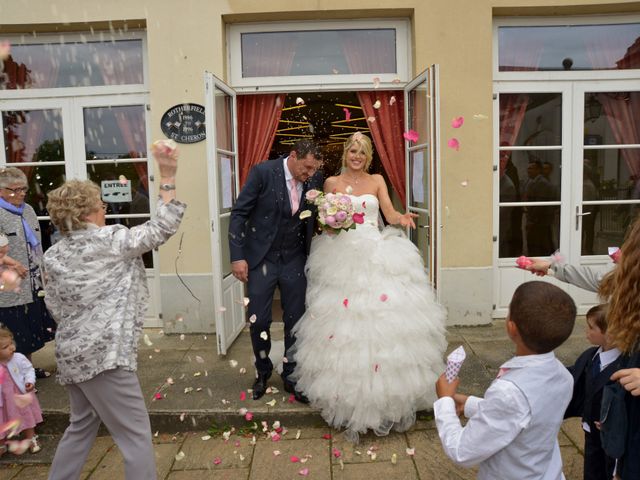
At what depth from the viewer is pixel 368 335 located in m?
3.56

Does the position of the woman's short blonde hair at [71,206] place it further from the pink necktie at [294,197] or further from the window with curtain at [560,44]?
the window with curtain at [560,44]

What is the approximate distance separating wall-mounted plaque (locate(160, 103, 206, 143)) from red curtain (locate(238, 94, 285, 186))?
1.70 ft

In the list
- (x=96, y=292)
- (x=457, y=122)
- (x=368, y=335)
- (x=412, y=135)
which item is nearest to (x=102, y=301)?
(x=96, y=292)

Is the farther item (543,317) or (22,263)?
(22,263)

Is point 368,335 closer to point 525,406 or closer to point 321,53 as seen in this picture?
point 525,406

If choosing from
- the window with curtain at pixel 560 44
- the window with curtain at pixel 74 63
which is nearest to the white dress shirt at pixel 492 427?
the window with curtain at pixel 560 44

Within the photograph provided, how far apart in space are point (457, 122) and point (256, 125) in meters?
2.21

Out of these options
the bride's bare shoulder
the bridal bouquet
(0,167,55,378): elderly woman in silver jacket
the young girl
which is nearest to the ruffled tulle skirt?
the bridal bouquet

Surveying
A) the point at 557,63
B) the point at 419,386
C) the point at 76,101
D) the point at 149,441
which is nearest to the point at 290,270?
the point at 419,386

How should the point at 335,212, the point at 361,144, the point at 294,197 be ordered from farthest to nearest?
the point at 361,144, the point at 294,197, the point at 335,212

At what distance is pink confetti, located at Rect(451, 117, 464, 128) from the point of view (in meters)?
5.46

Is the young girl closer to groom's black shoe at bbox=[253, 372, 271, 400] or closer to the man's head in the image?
groom's black shoe at bbox=[253, 372, 271, 400]

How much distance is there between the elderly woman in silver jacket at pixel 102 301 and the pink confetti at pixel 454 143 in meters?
3.73

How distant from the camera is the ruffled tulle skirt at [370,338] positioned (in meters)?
3.53
